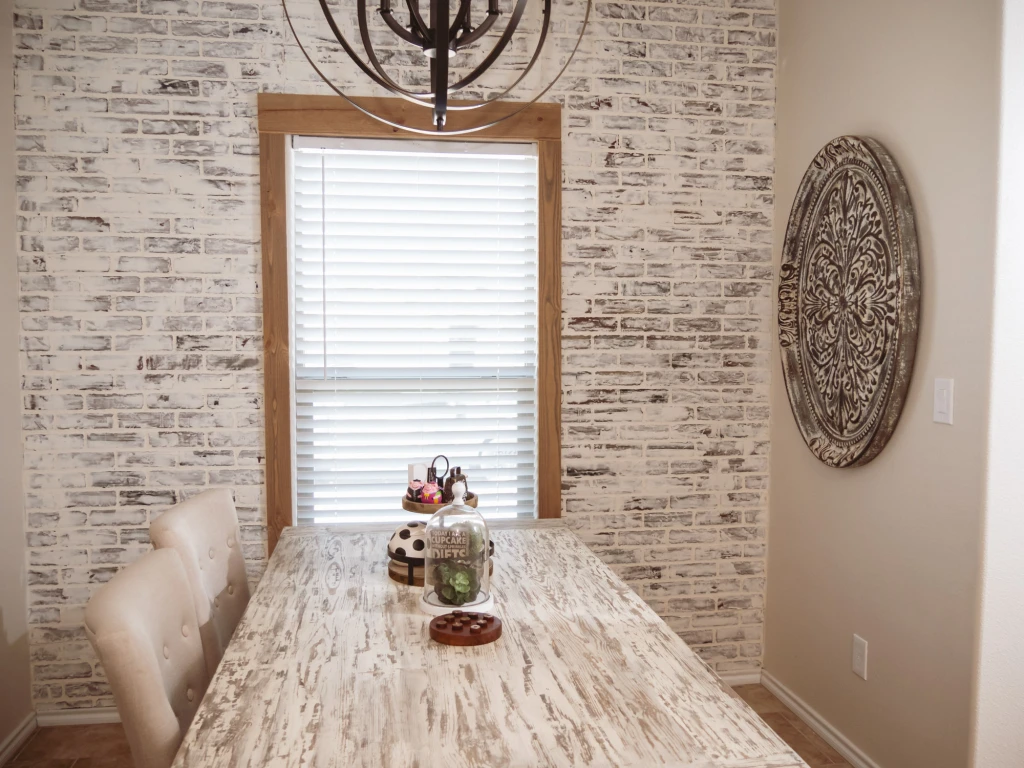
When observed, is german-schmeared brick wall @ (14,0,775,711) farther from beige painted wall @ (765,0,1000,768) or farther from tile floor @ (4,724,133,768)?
beige painted wall @ (765,0,1000,768)

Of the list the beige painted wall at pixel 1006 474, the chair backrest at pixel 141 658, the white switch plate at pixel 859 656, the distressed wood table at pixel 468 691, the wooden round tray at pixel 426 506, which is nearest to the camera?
the distressed wood table at pixel 468 691

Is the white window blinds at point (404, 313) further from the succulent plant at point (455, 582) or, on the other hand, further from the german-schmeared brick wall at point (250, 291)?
the succulent plant at point (455, 582)

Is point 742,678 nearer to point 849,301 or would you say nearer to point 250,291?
point 849,301

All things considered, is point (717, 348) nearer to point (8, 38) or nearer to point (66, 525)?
point (66, 525)

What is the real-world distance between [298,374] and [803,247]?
1.95 m

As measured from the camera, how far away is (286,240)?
2.82 metres

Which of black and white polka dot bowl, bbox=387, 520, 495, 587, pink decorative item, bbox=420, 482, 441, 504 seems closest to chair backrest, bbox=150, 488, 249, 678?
black and white polka dot bowl, bbox=387, 520, 495, 587

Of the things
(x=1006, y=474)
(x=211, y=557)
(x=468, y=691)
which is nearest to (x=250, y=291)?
(x=211, y=557)

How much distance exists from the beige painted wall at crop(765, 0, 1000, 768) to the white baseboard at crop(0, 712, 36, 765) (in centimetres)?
283

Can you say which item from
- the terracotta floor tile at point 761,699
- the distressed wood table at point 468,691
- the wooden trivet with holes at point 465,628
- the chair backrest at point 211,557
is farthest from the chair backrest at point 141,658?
the terracotta floor tile at point 761,699

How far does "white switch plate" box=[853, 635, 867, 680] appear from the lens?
255 centimetres

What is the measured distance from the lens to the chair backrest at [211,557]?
1.84 metres

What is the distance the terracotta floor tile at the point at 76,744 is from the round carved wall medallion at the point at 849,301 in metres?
2.65

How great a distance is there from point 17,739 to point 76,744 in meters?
0.19
